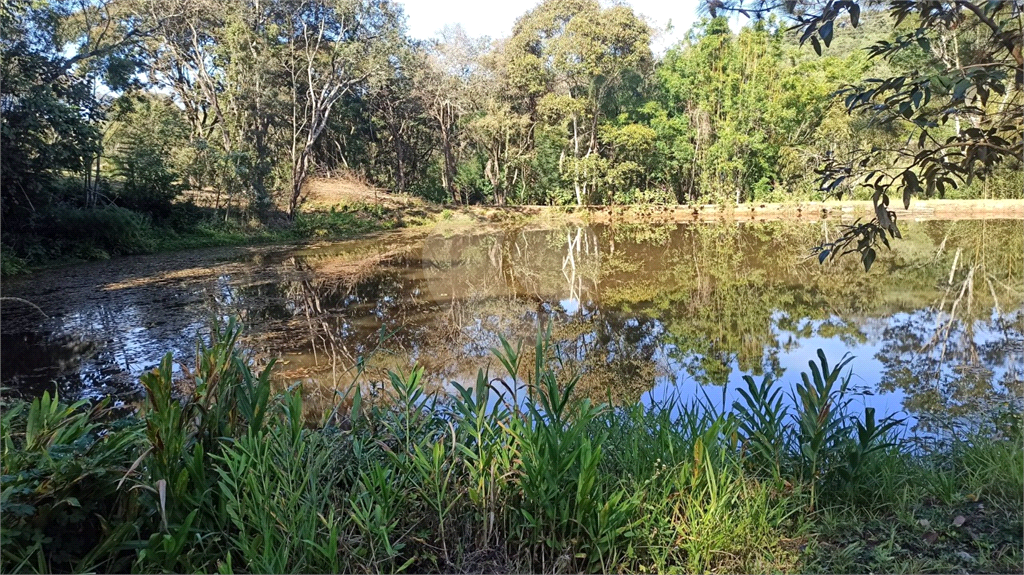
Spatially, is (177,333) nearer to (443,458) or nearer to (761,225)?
(443,458)

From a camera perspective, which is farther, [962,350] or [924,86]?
[962,350]

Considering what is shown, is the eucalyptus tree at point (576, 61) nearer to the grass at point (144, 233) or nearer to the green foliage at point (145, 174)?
the grass at point (144, 233)

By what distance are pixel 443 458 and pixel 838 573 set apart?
4.00ft

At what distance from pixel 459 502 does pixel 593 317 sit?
5602 millimetres

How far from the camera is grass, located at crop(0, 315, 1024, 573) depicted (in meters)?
1.68

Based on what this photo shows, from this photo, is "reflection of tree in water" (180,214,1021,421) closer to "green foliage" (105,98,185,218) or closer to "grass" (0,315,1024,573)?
"grass" (0,315,1024,573)

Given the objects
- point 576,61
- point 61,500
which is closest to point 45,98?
point 61,500

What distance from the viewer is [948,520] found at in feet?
6.50

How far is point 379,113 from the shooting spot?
1000 inches

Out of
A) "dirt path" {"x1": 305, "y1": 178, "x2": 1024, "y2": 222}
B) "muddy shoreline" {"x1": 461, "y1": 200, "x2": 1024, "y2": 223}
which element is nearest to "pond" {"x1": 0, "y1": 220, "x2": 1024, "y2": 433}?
"muddy shoreline" {"x1": 461, "y1": 200, "x2": 1024, "y2": 223}

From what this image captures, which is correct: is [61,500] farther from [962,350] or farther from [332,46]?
[332,46]

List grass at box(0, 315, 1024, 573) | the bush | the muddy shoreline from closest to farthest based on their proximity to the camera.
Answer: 1. grass at box(0, 315, 1024, 573)
2. the bush
3. the muddy shoreline

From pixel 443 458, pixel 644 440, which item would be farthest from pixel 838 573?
pixel 443 458

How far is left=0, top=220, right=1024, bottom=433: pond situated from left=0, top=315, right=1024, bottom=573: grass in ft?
1.85
